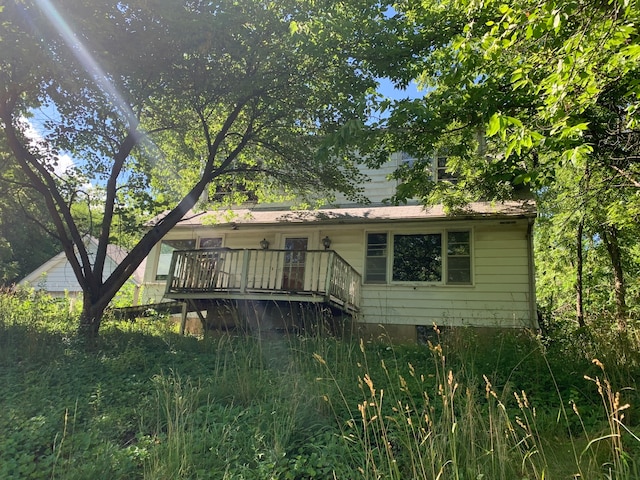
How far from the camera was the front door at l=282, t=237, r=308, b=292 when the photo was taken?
427 inches

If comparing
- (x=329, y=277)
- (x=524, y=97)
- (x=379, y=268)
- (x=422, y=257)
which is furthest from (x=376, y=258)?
(x=524, y=97)

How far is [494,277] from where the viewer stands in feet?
31.3

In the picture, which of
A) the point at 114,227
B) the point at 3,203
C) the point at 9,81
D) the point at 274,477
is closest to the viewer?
the point at 274,477

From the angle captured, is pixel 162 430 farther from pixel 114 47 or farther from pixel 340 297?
pixel 114 47

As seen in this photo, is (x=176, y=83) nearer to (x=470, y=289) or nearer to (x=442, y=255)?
(x=442, y=255)

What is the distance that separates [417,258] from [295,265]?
10.8 feet

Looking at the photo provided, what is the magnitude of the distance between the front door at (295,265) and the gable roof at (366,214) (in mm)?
773

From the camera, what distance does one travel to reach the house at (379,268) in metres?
9.02

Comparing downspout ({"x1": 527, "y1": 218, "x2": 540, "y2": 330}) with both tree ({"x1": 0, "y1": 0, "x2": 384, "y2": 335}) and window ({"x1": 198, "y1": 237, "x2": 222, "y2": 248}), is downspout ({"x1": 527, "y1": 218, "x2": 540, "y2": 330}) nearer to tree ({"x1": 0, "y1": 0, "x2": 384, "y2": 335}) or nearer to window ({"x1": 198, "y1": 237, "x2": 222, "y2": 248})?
tree ({"x1": 0, "y1": 0, "x2": 384, "y2": 335})

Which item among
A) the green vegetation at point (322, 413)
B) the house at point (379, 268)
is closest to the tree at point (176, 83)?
the house at point (379, 268)

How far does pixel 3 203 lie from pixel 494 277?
12.2 meters

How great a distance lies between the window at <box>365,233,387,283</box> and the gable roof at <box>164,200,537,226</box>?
0.69 meters

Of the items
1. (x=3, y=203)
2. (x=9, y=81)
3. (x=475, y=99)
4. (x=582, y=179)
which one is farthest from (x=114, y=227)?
(x=582, y=179)

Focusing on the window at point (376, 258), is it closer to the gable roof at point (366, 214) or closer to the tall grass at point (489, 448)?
the gable roof at point (366, 214)
